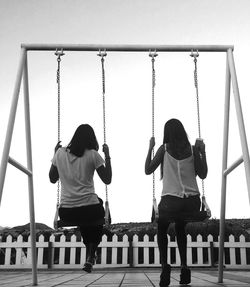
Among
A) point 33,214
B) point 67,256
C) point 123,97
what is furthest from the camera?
point 67,256

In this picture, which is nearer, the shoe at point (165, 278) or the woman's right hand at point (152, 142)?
the shoe at point (165, 278)

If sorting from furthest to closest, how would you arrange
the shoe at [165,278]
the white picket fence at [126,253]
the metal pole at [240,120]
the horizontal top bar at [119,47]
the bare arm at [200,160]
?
1. the white picket fence at [126,253]
2. the horizontal top bar at [119,47]
3. the bare arm at [200,160]
4. the shoe at [165,278]
5. the metal pole at [240,120]

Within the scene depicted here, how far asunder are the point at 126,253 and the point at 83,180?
701 centimetres

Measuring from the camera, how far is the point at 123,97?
6.12 meters

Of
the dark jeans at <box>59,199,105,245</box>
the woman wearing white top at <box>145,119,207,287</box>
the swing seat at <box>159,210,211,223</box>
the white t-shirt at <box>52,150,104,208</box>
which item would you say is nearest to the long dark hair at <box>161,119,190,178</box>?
the woman wearing white top at <box>145,119,207,287</box>

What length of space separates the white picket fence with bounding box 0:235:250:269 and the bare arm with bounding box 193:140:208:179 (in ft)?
22.1

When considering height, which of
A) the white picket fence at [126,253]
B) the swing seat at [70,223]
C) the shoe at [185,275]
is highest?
the swing seat at [70,223]

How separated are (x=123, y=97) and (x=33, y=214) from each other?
2.70m

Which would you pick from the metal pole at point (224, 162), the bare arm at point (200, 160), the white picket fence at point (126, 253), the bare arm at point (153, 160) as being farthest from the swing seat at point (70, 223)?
the white picket fence at point (126, 253)

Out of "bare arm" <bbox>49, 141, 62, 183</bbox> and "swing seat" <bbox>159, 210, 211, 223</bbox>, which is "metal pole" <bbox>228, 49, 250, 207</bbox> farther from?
"bare arm" <bbox>49, 141, 62, 183</bbox>

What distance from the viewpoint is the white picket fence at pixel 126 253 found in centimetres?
1016

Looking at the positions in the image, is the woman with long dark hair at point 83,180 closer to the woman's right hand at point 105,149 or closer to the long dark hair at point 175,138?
the woman's right hand at point 105,149

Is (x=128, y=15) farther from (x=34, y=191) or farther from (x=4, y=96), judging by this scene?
(x=34, y=191)

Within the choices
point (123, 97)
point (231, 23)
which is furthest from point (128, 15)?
point (123, 97)
